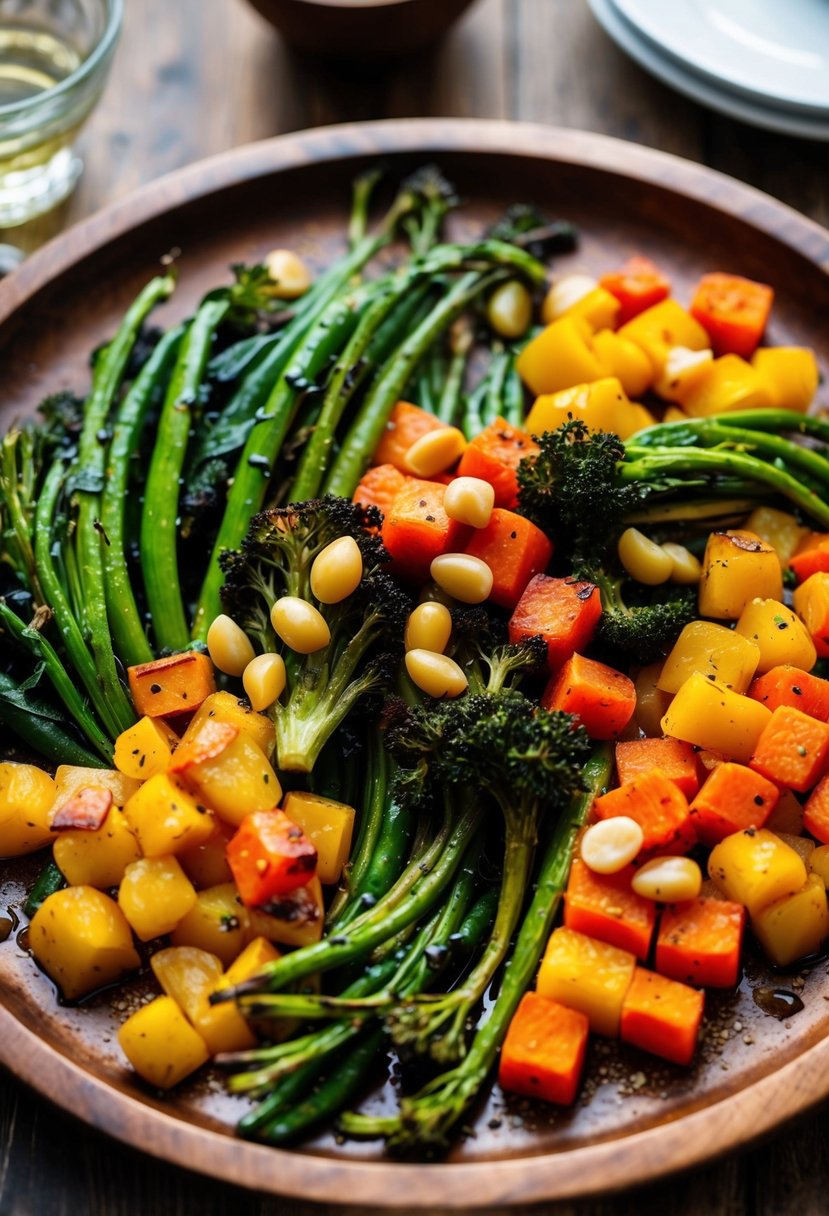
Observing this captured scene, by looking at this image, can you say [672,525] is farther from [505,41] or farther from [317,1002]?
[505,41]

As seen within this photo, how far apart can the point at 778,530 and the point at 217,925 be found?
2416mm

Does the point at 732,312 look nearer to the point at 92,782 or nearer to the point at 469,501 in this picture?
the point at 469,501

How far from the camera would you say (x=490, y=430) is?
4316mm

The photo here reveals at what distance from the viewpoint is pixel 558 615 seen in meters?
3.86

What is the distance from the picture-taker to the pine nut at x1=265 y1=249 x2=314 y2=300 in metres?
5.02

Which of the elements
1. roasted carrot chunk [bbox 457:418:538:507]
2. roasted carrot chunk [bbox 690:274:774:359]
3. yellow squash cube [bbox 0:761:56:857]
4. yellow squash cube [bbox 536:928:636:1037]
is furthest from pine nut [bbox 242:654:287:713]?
roasted carrot chunk [bbox 690:274:774:359]

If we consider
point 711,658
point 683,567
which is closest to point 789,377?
point 683,567

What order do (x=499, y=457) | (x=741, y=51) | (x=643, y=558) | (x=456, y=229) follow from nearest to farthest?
(x=643, y=558)
(x=499, y=457)
(x=456, y=229)
(x=741, y=51)

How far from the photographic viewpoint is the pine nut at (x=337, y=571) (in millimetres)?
3762

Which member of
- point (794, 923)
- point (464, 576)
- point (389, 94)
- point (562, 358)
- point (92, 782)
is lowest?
point (794, 923)

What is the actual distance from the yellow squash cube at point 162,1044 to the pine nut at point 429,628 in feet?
4.32

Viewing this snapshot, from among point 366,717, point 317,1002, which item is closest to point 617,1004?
point 317,1002

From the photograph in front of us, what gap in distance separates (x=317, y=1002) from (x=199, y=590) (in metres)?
1.66

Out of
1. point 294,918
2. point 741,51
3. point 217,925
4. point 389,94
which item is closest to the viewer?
point 294,918
